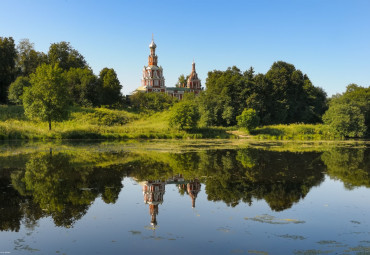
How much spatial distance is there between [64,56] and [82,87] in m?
14.9

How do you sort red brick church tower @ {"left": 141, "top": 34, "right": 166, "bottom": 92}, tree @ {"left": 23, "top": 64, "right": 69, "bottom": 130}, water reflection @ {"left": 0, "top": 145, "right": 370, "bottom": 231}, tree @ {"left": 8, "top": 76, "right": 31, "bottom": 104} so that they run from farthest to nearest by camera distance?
red brick church tower @ {"left": 141, "top": 34, "right": 166, "bottom": 92} → tree @ {"left": 8, "top": 76, "right": 31, "bottom": 104} → tree @ {"left": 23, "top": 64, "right": 69, "bottom": 130} → water reflection @ {"left": 0, "top": 145, "right": 370, "bottom": 231}

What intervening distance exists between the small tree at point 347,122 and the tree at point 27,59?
176 ft

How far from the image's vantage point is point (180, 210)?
10109 millimetres

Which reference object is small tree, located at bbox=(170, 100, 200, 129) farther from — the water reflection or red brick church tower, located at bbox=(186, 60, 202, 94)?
red brick church tower, located at bbox=(186, 60, 202, 94)

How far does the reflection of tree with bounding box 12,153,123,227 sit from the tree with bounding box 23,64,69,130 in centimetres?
2227

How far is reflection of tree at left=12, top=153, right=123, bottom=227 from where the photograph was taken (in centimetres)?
972

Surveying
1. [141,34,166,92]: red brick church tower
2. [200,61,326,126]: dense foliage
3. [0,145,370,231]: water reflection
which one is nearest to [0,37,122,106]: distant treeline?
[200,61,326,126]: dense foliage

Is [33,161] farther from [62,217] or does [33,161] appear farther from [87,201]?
[62,217]

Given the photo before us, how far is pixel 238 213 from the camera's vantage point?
381 inches

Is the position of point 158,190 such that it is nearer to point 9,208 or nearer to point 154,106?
point 9,208

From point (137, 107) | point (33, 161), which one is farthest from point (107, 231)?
point (137, 107)

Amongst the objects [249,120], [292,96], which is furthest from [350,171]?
[292,96]

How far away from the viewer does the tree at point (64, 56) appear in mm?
65688

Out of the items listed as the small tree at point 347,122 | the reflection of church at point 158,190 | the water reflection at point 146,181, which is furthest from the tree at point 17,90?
the small tree at point 347,122
